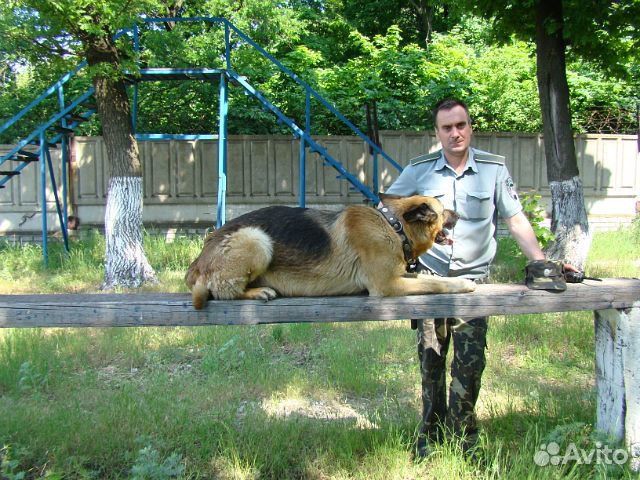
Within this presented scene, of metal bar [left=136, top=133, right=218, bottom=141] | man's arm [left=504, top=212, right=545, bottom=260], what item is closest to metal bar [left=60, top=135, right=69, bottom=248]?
metal bar [left=136, top=133, right=218, bottom=141]

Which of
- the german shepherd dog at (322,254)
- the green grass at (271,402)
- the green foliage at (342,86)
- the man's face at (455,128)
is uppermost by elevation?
the green foliage at (342,86)

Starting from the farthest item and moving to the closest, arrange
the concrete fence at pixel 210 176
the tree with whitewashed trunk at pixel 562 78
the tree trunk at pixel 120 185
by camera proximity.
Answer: the concrete fence at pixel 210 176, the tree trunk at pixel 120 185, the tree with whitewashed trunk at pixel 562 78

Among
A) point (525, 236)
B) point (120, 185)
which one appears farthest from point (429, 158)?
point (120, 185)

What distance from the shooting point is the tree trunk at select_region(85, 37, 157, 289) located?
8.05m

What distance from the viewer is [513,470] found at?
9.89 ft

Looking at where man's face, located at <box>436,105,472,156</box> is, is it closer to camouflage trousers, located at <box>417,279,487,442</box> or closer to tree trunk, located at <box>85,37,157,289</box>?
camouflage trousers, located at <box>417,279,487,442</box>

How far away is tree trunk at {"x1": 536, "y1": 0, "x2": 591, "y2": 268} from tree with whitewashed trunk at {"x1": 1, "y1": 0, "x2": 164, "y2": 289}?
5774 millimetres

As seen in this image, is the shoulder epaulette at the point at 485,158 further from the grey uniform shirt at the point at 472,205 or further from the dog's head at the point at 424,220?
the dog's head at the point at 424,220

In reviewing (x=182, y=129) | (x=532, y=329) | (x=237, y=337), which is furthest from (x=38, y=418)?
(x=182, y=129)

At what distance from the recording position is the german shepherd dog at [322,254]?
3117mm

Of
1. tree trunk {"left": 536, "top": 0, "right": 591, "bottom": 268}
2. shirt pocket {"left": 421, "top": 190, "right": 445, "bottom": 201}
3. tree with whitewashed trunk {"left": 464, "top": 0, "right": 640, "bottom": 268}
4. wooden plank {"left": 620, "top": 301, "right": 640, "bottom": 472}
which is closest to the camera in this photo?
wooden plank {"left": 620, "top": 301, "right": 640, "bottom": 472}

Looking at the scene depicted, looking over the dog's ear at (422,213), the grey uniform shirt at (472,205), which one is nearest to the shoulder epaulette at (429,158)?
the grey uniform shirt at (472,205)

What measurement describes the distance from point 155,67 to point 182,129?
14.7 feet

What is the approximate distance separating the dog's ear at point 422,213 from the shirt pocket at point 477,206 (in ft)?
0.87
